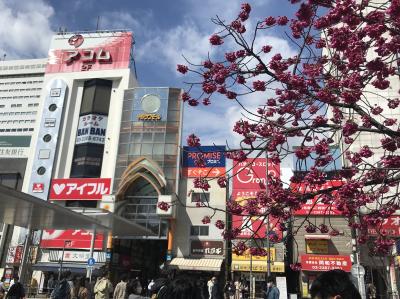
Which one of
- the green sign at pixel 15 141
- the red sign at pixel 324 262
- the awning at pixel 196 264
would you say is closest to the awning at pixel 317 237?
the red sign at pixel 324 262

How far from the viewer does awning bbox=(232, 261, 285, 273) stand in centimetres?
3011

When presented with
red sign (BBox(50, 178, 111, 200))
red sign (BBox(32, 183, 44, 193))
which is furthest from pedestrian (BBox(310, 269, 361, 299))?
red sign (BBox(32, 183, 44, 193))

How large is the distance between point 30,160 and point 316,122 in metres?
38.8

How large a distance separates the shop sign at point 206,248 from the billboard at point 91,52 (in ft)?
66.9

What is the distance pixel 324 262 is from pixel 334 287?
89.3 feet

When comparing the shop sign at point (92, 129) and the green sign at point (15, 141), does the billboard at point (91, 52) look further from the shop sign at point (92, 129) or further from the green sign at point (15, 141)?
the green sign at point (15, 141)

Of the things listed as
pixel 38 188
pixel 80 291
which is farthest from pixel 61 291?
pixel 38 188

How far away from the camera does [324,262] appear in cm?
2783

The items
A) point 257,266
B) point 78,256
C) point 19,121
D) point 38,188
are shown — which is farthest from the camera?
point 19,121

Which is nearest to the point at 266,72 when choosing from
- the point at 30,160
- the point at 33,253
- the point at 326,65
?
the point at 326,65

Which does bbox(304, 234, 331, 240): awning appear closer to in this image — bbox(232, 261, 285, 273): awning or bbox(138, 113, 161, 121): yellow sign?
bbox(232, 261, 285, 273): awning

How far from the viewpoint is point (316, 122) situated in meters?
5.97

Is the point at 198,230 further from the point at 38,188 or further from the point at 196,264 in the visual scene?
the point at 38,188

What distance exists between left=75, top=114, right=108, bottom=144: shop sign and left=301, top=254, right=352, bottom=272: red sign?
869 inches
